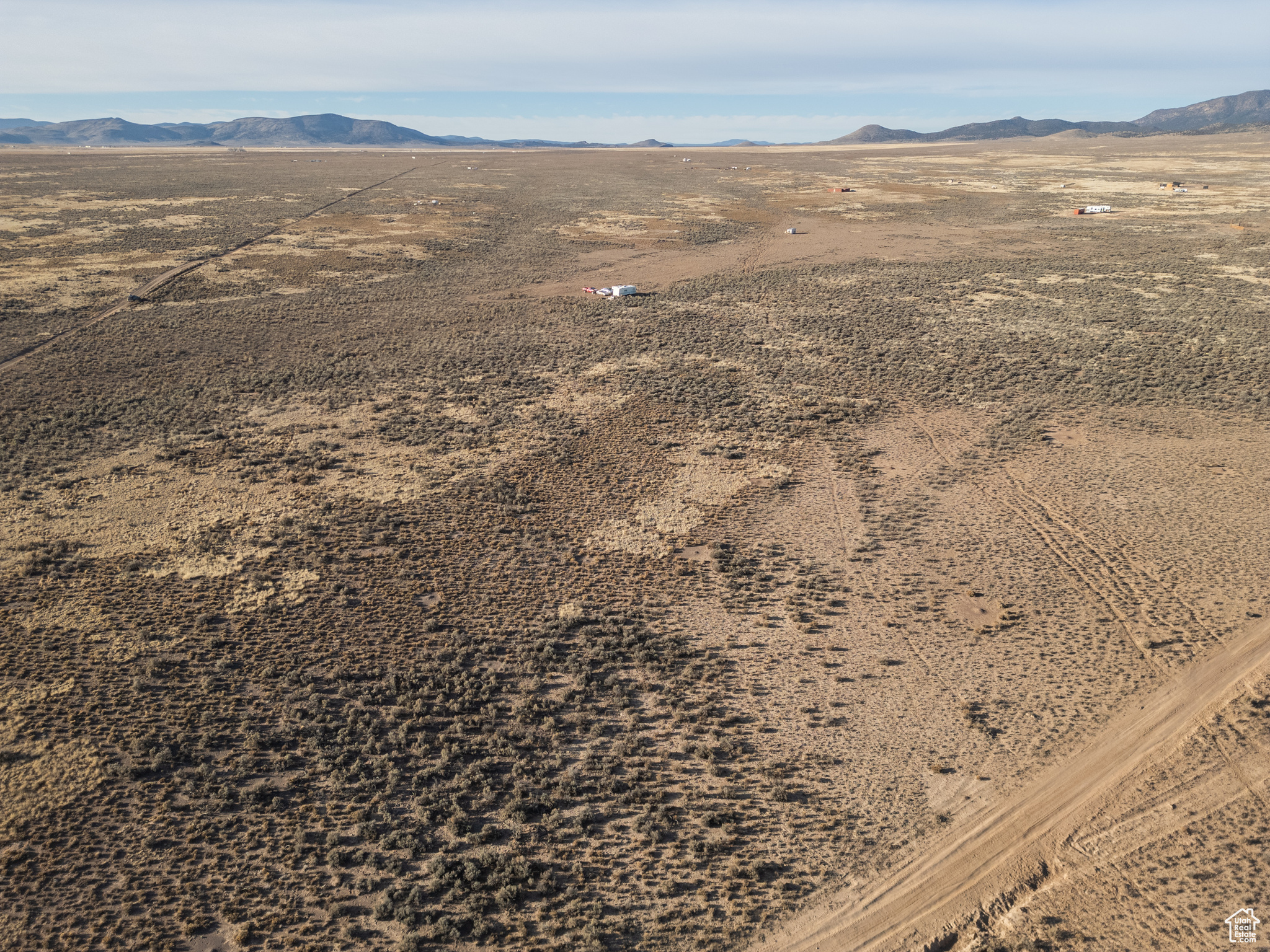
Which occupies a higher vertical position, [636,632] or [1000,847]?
[636,632]

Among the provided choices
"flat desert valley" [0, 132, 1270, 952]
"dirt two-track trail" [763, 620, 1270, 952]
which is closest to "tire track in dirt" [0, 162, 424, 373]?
"flat desert valley" [0, 132, 1270, 952]

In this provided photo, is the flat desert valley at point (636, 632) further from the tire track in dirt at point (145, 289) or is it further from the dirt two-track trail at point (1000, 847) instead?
the tire track in dirt at point (145, 289)

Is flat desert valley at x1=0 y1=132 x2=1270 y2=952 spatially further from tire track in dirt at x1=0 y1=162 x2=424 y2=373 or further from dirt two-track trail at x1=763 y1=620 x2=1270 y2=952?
tire track in dirt at x1=0 y1=162 x2=424 y2=373

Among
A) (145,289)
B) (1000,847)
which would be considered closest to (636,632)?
(1000,847)

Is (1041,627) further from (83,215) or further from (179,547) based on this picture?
(83,215)

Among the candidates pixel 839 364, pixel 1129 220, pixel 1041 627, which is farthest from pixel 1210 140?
pixel 1041 627

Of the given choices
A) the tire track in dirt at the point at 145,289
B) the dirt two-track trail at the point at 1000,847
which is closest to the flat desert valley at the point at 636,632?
the dirt two-track trail at the point at 1000,847

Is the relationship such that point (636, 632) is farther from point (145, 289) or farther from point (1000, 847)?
point (145, 289)
